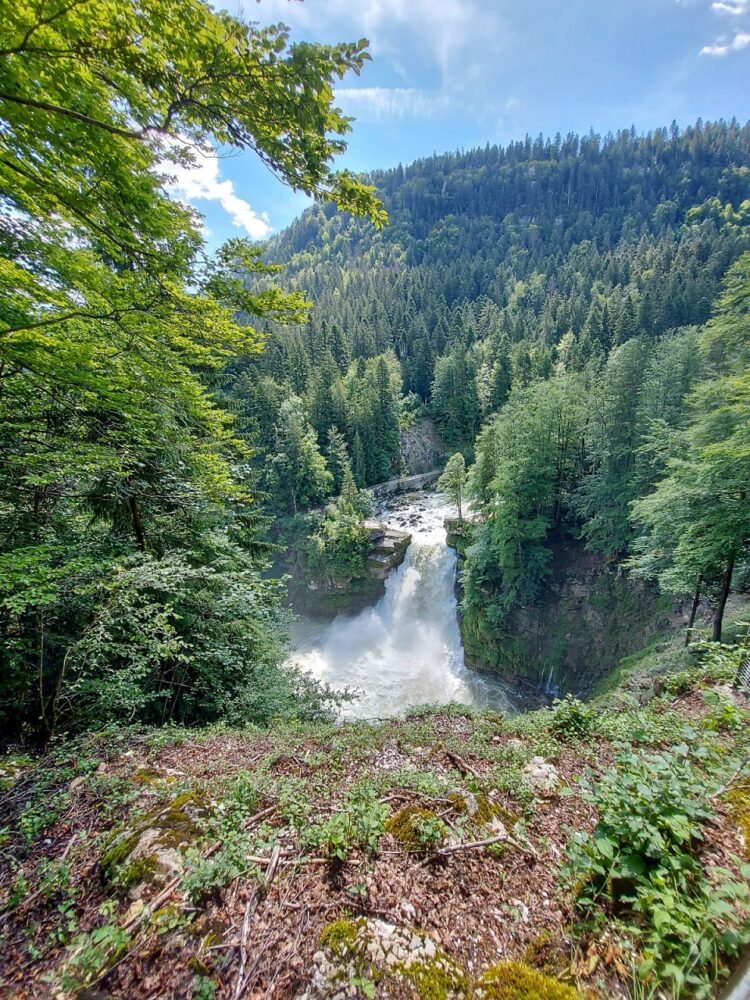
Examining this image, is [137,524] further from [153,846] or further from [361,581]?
[361,581]

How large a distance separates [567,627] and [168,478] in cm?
1962

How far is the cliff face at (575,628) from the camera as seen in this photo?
1744cm

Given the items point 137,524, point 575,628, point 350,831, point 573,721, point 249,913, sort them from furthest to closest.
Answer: point 575,628 → point 137,524 → point 573,721 → point 350,831 → point 249,913

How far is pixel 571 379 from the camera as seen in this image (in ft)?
75.8

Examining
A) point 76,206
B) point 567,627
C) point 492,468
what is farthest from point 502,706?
point 76,206

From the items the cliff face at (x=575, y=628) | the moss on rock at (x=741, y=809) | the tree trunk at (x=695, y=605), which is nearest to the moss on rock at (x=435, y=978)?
the moss on rock at (x=741, y=809)

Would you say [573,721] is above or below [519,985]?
below

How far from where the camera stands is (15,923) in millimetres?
2398

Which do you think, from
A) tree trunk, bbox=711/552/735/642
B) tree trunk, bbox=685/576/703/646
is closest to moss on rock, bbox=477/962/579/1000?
tree trunk, bbox=711/552/735/642

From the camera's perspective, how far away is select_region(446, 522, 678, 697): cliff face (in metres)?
17.4

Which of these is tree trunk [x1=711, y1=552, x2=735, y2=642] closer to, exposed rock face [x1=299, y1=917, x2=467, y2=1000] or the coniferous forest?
the coniferous forest

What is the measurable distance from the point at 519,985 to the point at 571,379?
25.8 meters

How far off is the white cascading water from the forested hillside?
237 cm

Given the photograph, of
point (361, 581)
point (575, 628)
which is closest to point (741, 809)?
point (575, 628)
